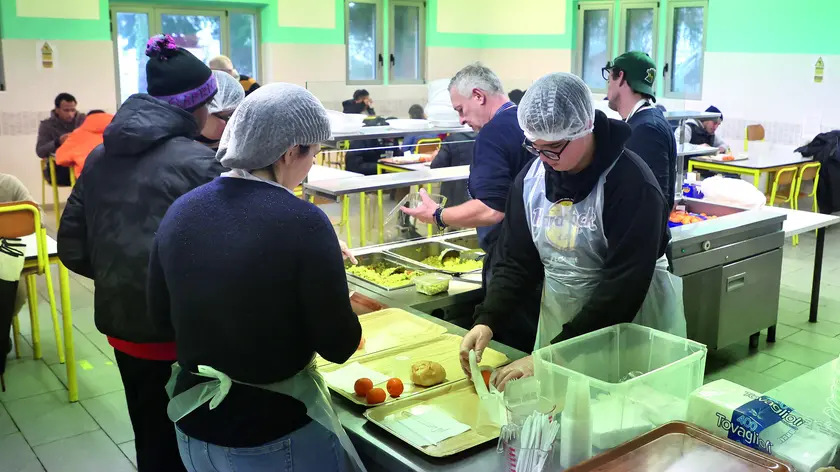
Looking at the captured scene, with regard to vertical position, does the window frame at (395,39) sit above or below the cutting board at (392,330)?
above

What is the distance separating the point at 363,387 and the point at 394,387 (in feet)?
0.22

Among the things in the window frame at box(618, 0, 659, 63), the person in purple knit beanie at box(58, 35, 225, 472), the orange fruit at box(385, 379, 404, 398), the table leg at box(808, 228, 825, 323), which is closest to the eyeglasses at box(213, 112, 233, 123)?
the person in purple knit beanie at box(58, 35, 225, 472)

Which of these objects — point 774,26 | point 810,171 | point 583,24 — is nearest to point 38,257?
point 810,171

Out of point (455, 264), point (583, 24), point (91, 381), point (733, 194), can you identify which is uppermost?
point (583, 24)

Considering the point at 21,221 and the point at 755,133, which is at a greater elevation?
the point at 755,133

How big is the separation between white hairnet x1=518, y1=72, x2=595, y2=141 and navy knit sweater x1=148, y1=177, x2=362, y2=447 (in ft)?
2.18

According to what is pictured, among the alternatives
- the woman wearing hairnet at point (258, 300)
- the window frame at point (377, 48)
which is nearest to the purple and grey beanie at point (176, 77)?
the woman wearing hairnet at point (258, 300)

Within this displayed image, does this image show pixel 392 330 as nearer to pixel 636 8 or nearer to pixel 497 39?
pixel 636 8

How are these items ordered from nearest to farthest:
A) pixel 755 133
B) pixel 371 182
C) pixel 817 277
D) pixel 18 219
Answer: pixel 371 182, pixel 18 219, pixel 817 277, pixel 755 133

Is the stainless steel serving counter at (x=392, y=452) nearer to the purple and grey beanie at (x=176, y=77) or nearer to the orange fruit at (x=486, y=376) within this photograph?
the orange fruit at (x=486, y=376)

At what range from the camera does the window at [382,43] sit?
30.7 ft

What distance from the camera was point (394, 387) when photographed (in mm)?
1665

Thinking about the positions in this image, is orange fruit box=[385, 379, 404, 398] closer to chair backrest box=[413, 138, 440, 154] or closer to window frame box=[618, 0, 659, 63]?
chair backrest box=[413, 138, 440, 154]

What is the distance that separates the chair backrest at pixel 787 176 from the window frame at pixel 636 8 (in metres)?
2.86
